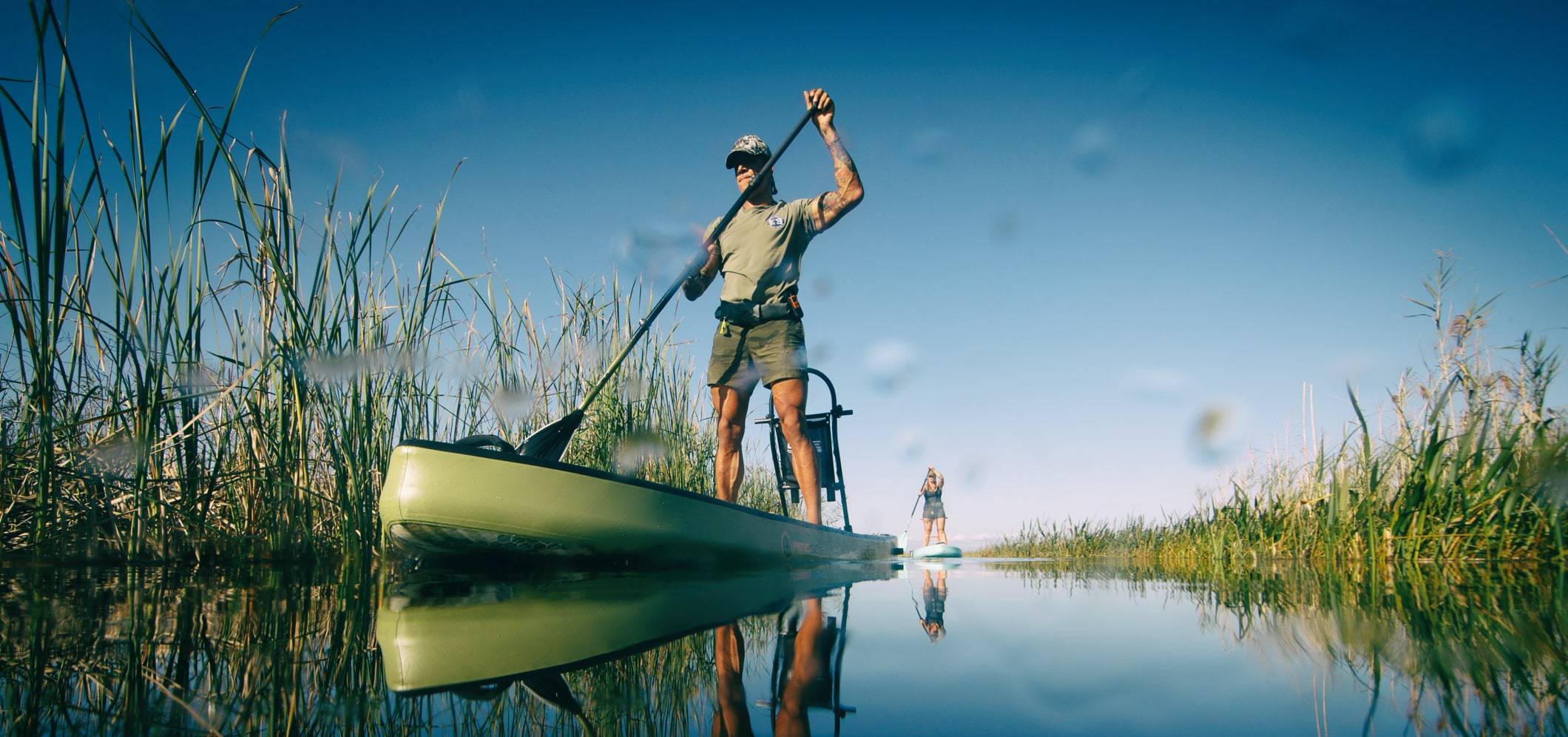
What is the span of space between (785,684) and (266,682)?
56 centimetres

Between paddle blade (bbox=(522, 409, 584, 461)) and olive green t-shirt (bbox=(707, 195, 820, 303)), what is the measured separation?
1387mm

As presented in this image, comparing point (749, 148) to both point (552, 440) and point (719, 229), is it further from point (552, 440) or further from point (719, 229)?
point (552, 440)

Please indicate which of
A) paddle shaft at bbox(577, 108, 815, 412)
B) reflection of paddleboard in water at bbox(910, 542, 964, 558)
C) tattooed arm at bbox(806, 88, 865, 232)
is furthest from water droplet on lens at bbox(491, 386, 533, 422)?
reflection of paddleboard in water at bbox(910, 542, 964, 558)

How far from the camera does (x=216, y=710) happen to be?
716 mm

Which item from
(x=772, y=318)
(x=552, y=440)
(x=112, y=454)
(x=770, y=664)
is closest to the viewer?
(x=770, y=664)

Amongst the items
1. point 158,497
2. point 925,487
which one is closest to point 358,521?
point 158,497

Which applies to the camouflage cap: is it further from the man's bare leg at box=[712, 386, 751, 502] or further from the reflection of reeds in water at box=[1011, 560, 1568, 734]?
the reflection of reeds in water at box=[1011, 560, 1568, 734]

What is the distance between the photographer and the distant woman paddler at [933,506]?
47.8ft

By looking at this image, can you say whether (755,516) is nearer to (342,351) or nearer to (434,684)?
(342,351)

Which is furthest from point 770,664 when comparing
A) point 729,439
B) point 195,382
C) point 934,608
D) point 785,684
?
point 729,439

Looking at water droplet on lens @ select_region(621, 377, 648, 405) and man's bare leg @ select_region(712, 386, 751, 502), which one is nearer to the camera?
man's bare leg @ select_region(712, 386, 751, 502)

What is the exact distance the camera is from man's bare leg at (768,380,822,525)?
14.4 ft

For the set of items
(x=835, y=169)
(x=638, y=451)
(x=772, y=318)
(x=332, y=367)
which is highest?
(x=835, y=169)

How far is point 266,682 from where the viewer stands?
847 mm
